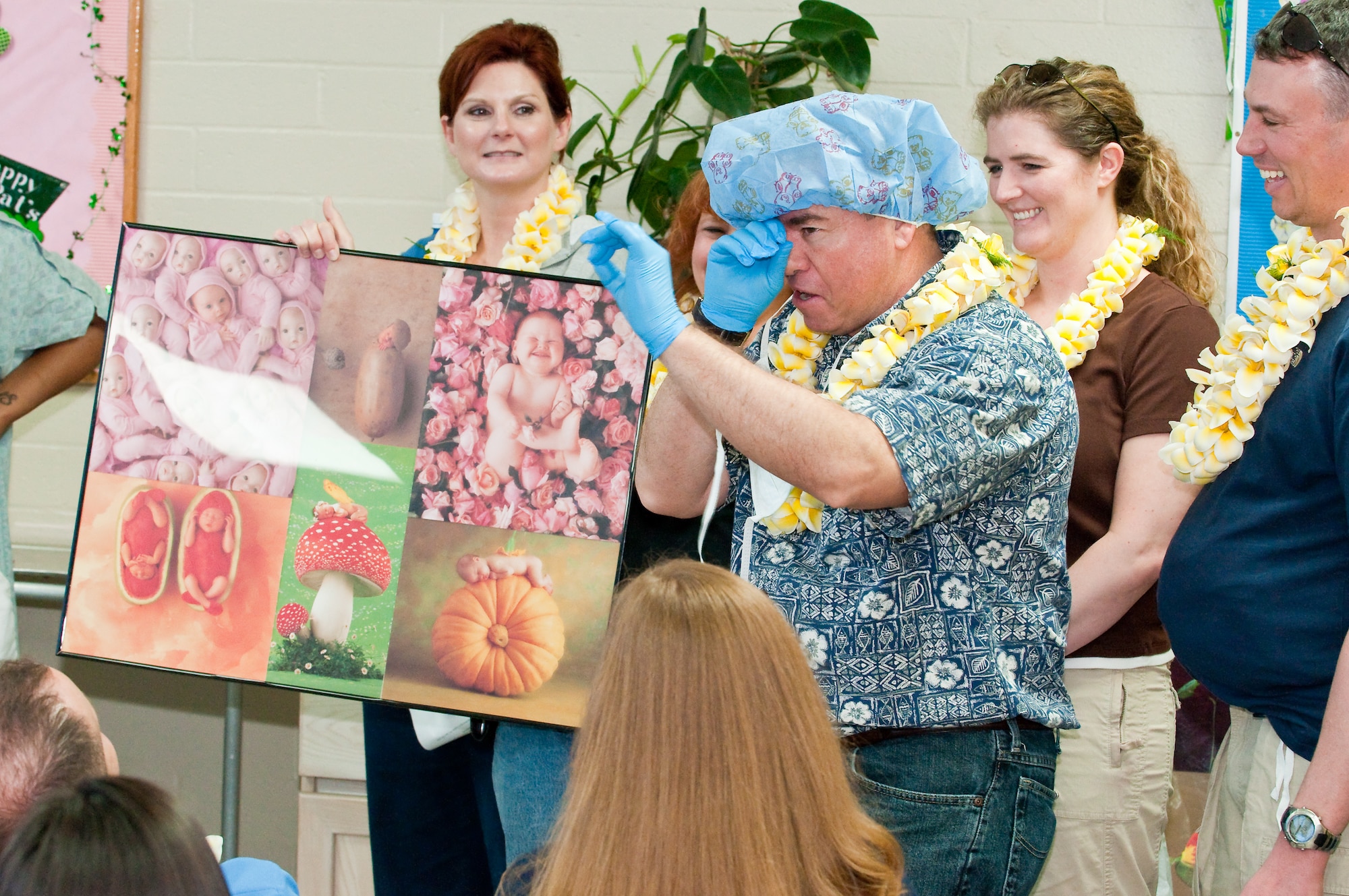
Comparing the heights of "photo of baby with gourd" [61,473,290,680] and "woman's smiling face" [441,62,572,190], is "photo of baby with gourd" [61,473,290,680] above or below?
below

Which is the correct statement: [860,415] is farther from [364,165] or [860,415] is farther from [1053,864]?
[364,165]

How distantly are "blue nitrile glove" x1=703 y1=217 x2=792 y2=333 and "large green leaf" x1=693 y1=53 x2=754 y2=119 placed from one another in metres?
0.96

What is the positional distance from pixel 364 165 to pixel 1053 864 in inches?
78.8

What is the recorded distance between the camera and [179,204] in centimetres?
269

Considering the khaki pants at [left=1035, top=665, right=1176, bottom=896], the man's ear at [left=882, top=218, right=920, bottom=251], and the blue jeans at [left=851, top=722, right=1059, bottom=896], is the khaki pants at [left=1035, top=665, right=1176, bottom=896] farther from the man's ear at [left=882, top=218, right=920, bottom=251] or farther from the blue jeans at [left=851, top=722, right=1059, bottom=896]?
the man's ear at [left=882, top=218, right=920, bottom=251]

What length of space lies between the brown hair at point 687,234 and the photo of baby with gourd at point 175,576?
2.33ft

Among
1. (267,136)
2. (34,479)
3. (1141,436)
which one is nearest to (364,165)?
(267,136)

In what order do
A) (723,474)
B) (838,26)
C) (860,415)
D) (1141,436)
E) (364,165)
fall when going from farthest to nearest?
(364,165), (838,26), (1141,436), (723,474), (860,415)

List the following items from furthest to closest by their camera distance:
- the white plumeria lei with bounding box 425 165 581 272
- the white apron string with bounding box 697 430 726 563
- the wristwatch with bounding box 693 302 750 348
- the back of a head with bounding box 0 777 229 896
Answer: the white plumeria lei with bounding box 425 165 581 272, the wristwatch with bounding box 693 302 750 348, the white apron string with bounding box 697 430 726 563, the back of a head with bounding box 0 777 229 896

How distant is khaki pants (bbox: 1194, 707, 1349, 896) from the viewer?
4.28ft

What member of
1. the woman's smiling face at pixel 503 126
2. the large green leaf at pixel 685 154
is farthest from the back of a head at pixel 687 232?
the large green leaf at pixel 685 154

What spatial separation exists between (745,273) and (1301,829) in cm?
81

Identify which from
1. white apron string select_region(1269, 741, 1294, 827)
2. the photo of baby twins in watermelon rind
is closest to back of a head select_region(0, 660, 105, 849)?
the photo of baby twins in watermelon rind

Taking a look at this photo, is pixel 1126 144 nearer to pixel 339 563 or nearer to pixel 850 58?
pixel 850 58
